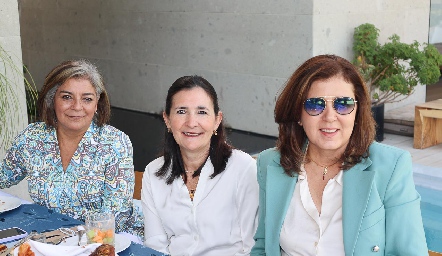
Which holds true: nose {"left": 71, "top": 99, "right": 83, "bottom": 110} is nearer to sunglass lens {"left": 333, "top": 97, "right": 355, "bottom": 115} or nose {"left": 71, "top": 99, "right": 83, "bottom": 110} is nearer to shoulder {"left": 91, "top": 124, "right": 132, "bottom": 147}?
shoulder {"left": 91, "top": 124, "right": 132, "bottom": 147}

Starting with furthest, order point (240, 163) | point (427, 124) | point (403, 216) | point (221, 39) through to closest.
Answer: point (221, 39) → point (427, 124) → point (240, 163) → point (403, 216)

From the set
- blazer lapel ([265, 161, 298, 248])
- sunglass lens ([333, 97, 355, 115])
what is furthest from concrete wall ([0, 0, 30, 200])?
sunglass lens ([333, 97, 355, 115])

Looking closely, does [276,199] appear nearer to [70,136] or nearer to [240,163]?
[240,163]

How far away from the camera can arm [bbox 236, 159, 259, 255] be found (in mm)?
2441

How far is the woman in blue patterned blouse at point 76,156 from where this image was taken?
9.07ft

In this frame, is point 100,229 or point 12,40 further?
point 12,40

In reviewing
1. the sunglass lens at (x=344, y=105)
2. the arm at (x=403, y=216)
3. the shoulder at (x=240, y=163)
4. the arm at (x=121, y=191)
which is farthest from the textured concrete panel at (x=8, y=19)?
the arm at (x=403, y=216)

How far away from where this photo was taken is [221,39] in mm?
7430

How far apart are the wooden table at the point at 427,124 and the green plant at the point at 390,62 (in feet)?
1.09

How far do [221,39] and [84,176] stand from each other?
4.86m

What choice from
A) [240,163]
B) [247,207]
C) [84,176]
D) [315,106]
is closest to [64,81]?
[84,176]

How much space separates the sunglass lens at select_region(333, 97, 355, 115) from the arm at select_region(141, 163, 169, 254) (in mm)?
898

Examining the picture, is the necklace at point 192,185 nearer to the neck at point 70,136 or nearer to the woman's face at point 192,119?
the woman's face at point 192,119

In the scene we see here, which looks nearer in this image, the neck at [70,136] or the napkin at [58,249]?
the napkin at [58,249]
